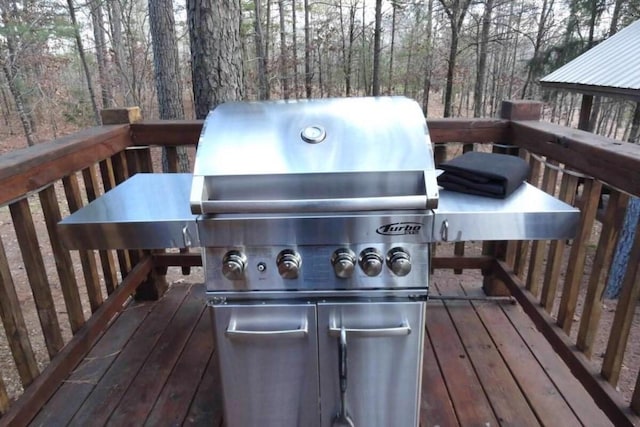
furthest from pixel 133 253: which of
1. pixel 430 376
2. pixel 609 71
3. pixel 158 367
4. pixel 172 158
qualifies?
pixel 609 71

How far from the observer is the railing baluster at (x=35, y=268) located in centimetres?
152

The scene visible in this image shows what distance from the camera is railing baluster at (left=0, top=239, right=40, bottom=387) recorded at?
145cm

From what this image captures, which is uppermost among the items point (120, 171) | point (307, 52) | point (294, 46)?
point (294, 46)

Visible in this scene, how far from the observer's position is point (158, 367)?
1.96 metres

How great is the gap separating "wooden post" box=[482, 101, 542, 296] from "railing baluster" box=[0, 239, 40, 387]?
2249 mm

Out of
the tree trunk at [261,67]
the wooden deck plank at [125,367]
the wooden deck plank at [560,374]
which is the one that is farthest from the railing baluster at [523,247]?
the tree trunk at [261,67]

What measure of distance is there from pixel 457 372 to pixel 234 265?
1248mm

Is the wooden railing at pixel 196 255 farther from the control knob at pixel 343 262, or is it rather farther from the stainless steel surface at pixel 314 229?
the control knob at pixel 343 262

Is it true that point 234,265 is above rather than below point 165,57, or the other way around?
below

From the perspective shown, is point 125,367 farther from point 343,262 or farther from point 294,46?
point 294,46

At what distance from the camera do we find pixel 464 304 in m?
2.42

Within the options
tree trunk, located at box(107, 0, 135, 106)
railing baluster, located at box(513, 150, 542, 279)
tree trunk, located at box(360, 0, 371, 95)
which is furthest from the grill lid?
tree trunk, located at box(360, 0, 371, 95)

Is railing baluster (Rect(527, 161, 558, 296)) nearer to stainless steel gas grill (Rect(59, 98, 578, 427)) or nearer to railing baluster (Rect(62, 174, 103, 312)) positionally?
stainless steel gas grill (Rect(59, 98, 578, 427))

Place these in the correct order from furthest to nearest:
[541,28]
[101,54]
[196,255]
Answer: [101,54], [541,28], [196,255]
